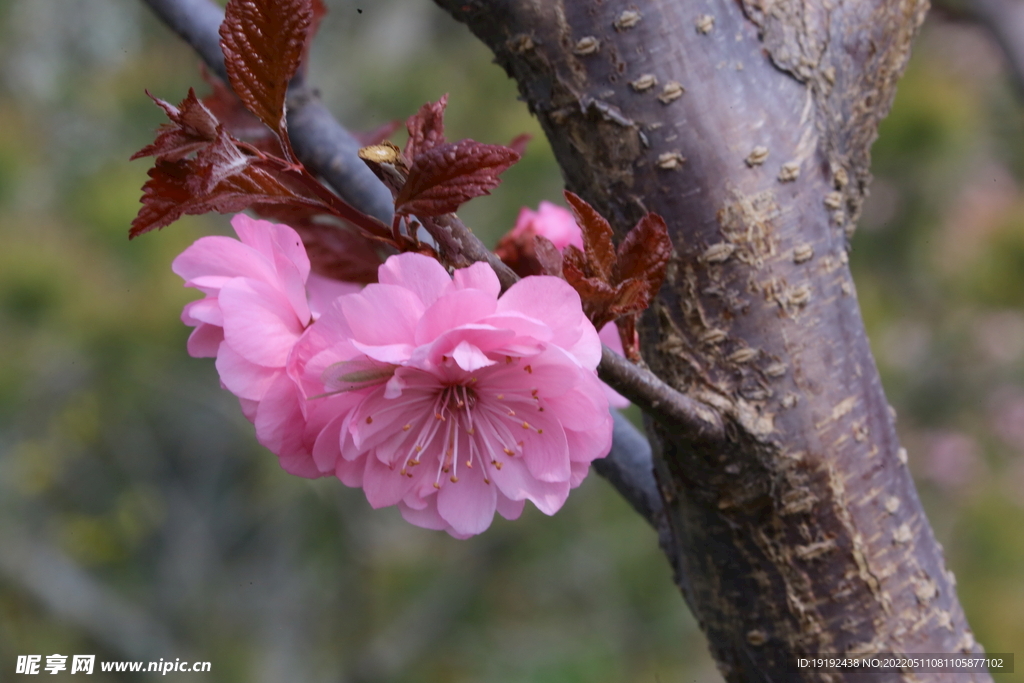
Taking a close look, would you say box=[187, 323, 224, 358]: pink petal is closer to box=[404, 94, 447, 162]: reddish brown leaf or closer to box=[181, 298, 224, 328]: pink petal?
box=[181, 298, 224, 328]: pink petal

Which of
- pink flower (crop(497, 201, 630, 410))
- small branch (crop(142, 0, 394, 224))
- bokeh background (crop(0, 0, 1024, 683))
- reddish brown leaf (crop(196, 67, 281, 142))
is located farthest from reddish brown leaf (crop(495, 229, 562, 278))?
bokeh background (crop(0, 0, 1024, 683))

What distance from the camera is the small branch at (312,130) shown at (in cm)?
61

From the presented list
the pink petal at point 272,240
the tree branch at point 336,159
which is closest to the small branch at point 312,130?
the tree branch at point 336,159

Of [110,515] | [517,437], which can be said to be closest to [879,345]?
[517,437]

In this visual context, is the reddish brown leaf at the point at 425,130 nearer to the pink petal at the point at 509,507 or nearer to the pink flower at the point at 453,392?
the pink flower at the point at 453,392

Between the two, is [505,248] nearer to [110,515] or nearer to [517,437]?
[517,437]

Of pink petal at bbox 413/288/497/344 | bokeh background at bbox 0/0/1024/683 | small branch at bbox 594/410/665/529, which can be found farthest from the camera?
bokeh background at bbox 0/0/1024/683

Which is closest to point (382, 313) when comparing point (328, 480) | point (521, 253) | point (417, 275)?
point (417, 275)

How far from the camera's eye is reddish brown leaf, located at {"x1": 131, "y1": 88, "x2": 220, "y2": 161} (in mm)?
332

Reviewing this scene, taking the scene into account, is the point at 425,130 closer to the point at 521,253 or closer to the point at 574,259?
the point at 574,259

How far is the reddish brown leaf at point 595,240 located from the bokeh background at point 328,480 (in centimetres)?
189

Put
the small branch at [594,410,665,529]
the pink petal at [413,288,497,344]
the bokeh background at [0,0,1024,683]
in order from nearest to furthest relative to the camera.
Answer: the pink petal at [413,288,497,344] < the small branch at [594,410,665,529] < the bokeh background at [0,0,1024,683]

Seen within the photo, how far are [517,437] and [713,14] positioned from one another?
31 centimetres

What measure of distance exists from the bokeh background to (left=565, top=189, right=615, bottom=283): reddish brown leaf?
1.89m
